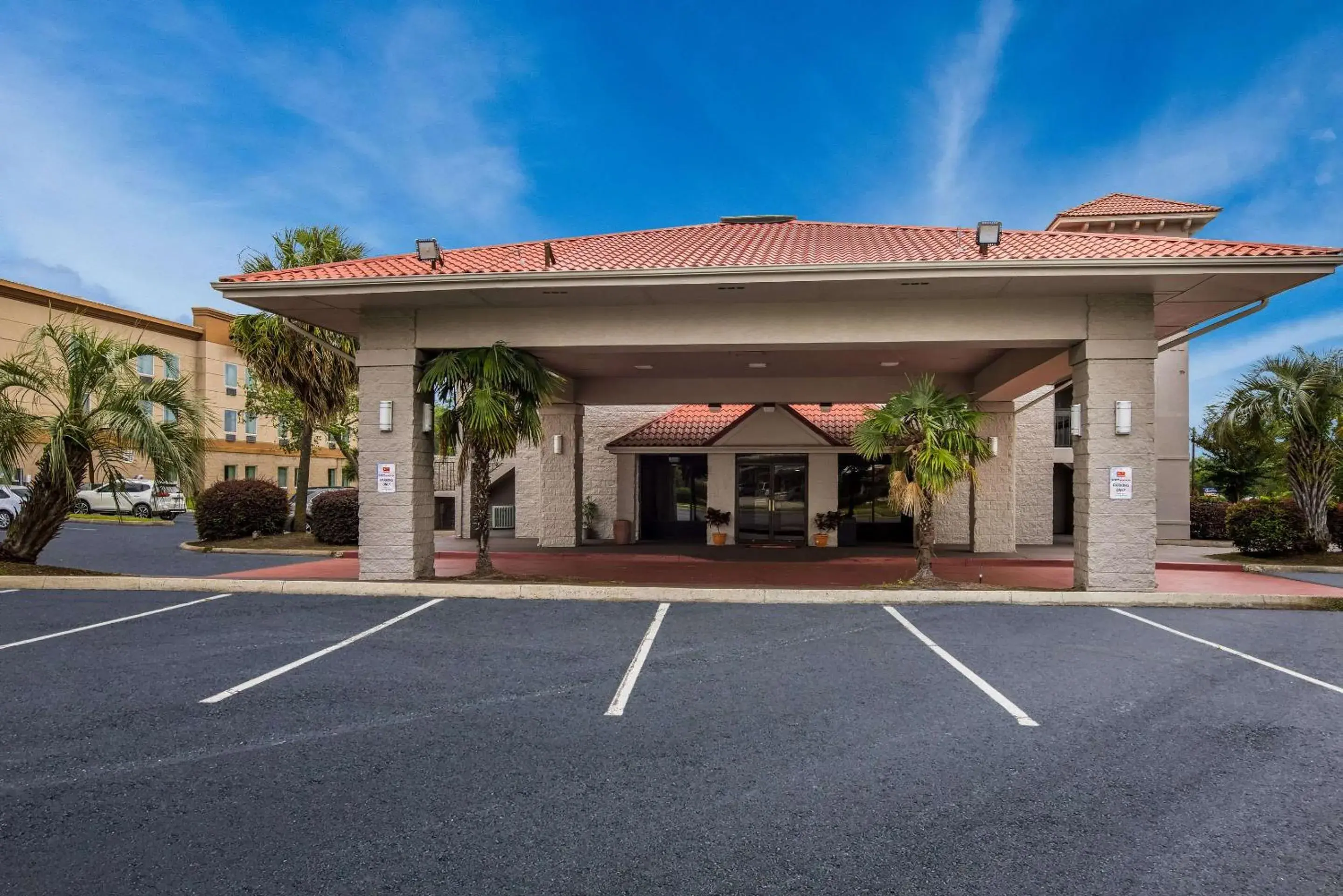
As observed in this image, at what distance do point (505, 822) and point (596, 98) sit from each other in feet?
77.5

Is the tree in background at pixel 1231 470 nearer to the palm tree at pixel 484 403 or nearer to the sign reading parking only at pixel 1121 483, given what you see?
the sign reading parking only at pixel 1121 483

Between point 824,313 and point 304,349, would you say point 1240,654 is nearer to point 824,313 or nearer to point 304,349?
point 824,313

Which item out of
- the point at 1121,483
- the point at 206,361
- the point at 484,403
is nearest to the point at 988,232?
the point at 1121,483

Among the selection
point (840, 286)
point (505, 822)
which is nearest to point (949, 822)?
point (505, 822)

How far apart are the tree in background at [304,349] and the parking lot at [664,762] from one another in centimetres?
1010

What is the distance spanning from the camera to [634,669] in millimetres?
6266

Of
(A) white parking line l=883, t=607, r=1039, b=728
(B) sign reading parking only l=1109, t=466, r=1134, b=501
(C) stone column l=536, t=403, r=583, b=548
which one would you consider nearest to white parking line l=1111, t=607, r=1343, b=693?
(B) sign reading parking only l=1109, t=466, r=1134, b=501

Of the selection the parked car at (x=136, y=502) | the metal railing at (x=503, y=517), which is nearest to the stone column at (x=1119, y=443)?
the metal railing at (x=503, y=517)

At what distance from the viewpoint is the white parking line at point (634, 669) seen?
521 cm

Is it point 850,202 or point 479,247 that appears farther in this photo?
point 850,202

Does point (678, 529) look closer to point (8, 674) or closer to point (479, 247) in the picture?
point (479, 247)

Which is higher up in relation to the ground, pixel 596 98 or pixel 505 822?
pixel 596 98

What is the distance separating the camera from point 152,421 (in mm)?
10555

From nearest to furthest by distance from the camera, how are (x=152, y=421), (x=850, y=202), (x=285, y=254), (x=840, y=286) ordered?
(x=840, y=286) < (x=152, y=421) < (x=285, y=254) < (x=850, y=202)
